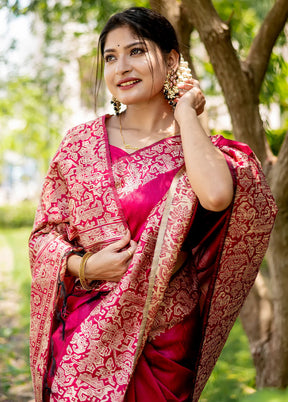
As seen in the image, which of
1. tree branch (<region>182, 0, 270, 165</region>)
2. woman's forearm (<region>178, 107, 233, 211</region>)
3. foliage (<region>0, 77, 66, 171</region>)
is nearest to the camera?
woman's forearm (<region>178, 107, 233, 211</region>)

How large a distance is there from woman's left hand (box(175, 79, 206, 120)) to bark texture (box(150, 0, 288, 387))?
0.85 metres

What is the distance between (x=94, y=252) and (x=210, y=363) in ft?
1.98

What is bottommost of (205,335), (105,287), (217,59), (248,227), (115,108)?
(205,335)

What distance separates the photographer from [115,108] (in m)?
2.31

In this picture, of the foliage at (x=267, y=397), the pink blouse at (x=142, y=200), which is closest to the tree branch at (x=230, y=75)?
the pink blouse at (x=142, y=200)

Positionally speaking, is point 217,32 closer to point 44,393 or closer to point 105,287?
point 105,287

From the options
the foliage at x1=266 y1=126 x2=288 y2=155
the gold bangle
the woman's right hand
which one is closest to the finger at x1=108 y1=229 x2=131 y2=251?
the woman's right hand

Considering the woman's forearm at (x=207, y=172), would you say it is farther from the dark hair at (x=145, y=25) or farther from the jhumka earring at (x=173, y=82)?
the dark hair at (x=145, y=25)

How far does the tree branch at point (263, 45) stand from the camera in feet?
10.1

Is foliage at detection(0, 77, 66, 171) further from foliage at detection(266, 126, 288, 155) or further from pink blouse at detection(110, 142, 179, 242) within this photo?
pink blouse at detection(110, 142, 179, 242)

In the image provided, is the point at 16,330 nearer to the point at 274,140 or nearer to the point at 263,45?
the point at 274,140

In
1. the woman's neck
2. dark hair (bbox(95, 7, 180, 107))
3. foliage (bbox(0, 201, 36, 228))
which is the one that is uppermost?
dark hair (bbox(95, 7, 180, 107))

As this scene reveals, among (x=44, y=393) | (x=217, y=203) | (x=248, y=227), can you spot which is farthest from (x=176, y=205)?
(x=44, y=393)

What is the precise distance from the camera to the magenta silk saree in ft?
6.31
